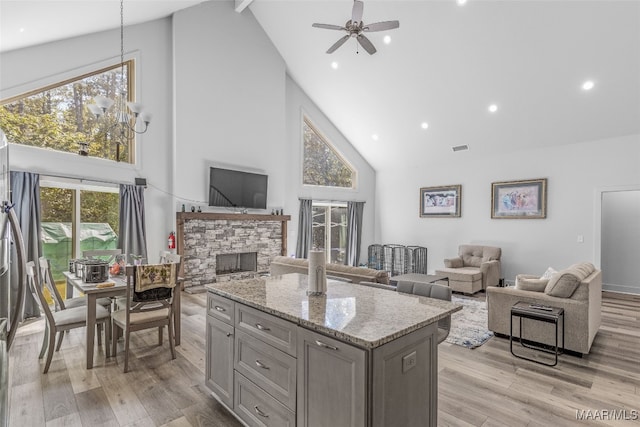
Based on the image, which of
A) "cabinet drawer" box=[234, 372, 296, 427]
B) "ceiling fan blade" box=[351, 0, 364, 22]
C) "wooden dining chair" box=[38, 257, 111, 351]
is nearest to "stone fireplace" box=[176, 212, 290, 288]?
"wooden dining chair" box=[38, 257, 111, 351]

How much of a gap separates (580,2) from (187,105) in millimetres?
6363

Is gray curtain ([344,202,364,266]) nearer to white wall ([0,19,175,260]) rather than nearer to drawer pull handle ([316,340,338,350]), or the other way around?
white wall ([0,19,175,260])

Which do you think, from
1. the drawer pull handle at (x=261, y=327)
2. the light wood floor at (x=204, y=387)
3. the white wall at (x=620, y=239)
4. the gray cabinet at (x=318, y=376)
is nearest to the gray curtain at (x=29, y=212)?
the light wood floor at (x=204, y=387)

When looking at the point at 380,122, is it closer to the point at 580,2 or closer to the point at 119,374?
the point at 580,2

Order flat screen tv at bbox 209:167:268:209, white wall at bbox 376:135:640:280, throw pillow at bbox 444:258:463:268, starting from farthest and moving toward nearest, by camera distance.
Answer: throw pillow at bbox 444:258:463:268 < flat screen tv at bbox 209:167:268:209 < white wall at bbox 376:135:640:280

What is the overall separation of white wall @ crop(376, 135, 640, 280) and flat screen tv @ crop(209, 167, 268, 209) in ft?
13.3

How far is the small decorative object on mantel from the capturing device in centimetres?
227

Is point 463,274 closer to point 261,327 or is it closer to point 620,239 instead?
point 620,239

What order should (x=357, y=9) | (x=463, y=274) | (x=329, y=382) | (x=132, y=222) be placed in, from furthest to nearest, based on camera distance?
1. (x=463, y=274)
2. (x=132, y=222)
3. (x=357, y=9)
4. (x=329, y=382)

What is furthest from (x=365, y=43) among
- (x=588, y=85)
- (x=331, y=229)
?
(x=331, y=229)

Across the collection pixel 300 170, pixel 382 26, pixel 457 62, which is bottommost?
pixel 300 170

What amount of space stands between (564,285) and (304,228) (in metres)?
5.61

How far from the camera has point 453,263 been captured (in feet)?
22.5

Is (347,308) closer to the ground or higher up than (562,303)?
higher up
